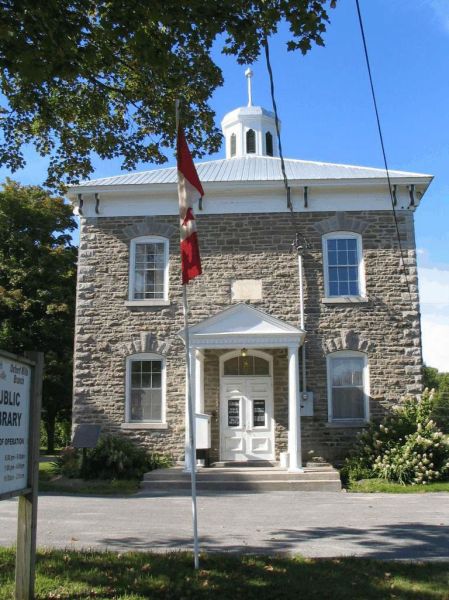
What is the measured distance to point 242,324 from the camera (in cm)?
1580

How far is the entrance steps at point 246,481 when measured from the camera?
45.5ft

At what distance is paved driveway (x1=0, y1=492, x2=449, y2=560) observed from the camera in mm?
7664

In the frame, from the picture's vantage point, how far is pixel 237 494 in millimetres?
13227

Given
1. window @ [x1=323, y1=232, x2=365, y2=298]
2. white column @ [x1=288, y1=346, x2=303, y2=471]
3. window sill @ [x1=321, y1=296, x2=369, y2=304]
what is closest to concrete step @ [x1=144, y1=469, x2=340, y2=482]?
white column @ [x1=288, y1=346, x2=303, y2=471]

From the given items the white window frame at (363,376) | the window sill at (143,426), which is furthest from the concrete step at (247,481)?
the white window frame at (363,376)

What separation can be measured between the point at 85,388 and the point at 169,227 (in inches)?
192

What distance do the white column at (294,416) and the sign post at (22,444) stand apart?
32.9ft

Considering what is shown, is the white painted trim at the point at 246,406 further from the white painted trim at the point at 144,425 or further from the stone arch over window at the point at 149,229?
the stone arch over window at the point at 149,229

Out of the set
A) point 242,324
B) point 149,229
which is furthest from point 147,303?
point 242,324

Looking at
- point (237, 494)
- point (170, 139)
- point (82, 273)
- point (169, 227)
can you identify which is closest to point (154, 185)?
point (169, 227)

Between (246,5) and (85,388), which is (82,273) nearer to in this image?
(85,388)

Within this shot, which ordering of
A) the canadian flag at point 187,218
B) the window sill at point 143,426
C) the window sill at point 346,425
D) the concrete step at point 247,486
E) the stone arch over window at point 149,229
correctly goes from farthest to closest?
the stone arch over window at point 149,229
the window sill at point 143,426
the window sill at point 346,425
the concrete step at point 247,486
the canadian flag at point 187,218

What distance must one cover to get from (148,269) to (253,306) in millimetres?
3112

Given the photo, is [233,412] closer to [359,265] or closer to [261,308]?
[261,308]
